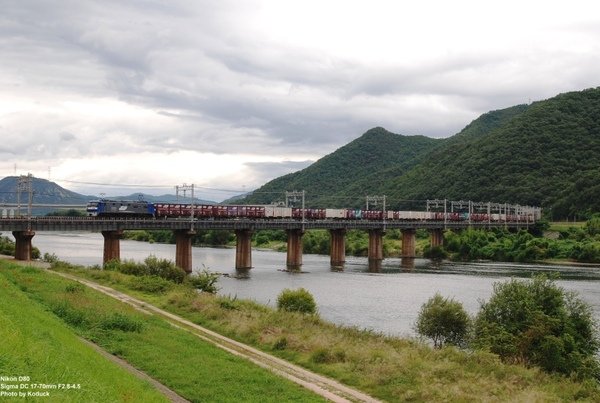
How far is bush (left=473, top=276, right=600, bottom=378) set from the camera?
38.5m

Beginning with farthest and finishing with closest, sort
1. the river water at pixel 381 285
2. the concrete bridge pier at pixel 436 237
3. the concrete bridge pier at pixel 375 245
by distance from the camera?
the concrete bridge pier at pixel 436 237 < the concrete bridge pier at pixel 375 245 < the river water at pixel 381 285

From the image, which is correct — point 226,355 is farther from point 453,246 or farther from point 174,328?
point 453,246

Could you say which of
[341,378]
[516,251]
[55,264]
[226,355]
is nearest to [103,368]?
[226,355]

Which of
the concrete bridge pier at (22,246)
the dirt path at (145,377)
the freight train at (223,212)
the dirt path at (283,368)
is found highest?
the freight train at (223,212)

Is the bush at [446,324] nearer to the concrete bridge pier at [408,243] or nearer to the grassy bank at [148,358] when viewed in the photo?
the grassy bank at [148,358]

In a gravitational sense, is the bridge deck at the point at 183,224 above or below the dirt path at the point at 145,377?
above

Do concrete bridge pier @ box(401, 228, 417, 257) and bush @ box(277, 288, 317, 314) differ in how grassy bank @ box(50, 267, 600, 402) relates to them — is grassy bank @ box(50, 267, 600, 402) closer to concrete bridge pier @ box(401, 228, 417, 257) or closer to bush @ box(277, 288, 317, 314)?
bush @ box(277, 288, 317, 314)

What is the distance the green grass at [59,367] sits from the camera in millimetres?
15305

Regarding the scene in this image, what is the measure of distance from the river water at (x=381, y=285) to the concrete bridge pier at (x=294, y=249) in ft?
5.65

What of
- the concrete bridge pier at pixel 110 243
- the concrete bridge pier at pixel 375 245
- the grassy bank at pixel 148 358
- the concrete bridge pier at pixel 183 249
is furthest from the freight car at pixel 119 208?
the grassy bank at pixel 148 358

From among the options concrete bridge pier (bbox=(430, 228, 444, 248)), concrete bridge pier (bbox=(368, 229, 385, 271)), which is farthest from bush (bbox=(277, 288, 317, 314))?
concrete bridge pier (bbox=(430, 228, 444, 248))

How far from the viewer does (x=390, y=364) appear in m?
28.8

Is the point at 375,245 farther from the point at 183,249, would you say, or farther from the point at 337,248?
the point at 183,249

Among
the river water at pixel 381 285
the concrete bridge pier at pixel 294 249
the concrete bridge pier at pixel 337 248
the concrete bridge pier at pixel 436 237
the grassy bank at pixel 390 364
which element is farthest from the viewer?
the concrete bridge pier at pixel 436 237
